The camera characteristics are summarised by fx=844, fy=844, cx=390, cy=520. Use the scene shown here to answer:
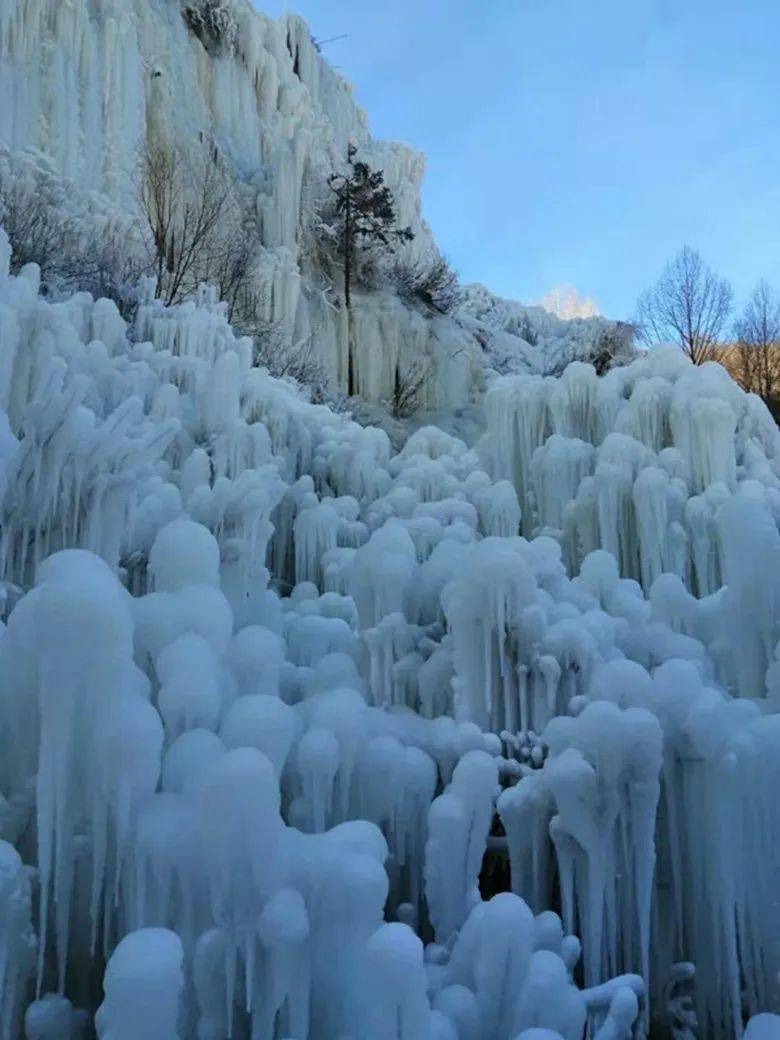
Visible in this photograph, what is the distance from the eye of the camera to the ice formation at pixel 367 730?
8.75 feet

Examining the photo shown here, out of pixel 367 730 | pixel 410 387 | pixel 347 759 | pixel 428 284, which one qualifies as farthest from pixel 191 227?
pixel 347 759

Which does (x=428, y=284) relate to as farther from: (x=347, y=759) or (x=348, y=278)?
(x=347, y=759)

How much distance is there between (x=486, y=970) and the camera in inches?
117

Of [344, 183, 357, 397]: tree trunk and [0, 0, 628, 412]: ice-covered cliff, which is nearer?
[0, 0, 628, 412]: ice-covered cliff

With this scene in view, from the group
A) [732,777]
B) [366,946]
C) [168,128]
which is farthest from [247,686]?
[168,128]

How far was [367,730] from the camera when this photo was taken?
4027mm

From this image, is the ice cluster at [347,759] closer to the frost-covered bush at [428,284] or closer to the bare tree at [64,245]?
the bare tree at [64,245]

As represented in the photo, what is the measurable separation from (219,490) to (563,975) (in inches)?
155

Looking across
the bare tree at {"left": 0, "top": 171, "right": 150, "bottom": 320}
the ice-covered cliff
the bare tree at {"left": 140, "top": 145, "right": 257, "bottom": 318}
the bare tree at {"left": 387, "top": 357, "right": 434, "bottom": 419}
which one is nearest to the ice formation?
the bare tree at {"left": 0, "top": 171, "right": 150, "bottom": 320}

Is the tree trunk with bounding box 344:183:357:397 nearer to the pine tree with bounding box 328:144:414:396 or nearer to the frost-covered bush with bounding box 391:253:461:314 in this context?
the pine tree with bounding box 328:144:414:396

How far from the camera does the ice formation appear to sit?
267cm

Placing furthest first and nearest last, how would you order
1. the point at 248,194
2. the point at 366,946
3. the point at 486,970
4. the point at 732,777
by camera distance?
the point at 248,194 → the point at 732,777 → the point at 486,970 → the point at 366,946

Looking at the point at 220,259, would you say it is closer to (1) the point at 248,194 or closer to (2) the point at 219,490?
(1) the point at 248,194

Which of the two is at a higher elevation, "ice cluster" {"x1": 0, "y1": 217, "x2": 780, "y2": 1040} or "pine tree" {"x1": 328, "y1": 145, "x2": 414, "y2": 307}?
"pine tree" {"x1": 328, "y1": 145, "x2": 414, "y2": 307}
